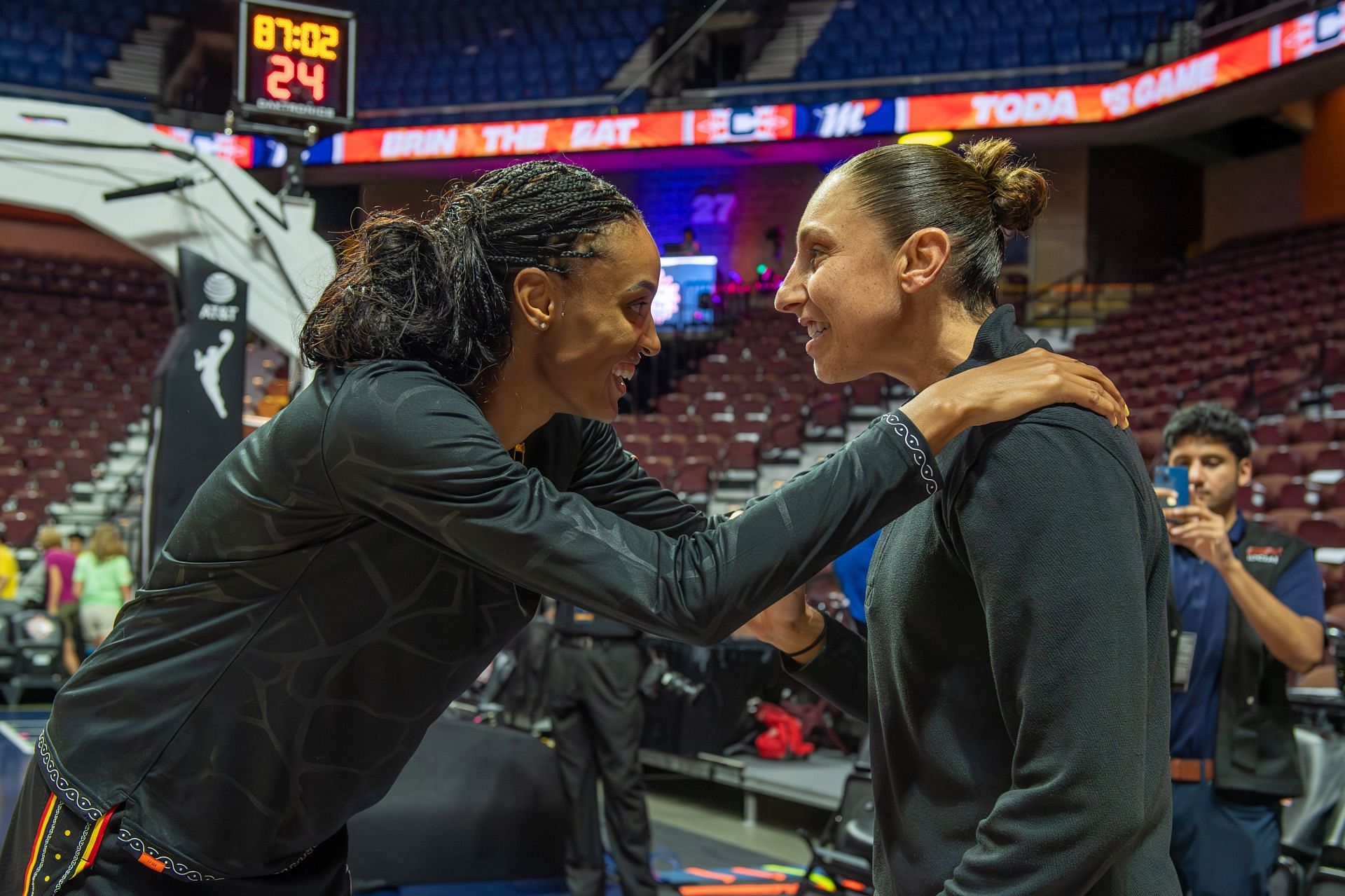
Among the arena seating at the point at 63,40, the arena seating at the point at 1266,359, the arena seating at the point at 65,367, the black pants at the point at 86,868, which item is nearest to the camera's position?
the black pants at the point at 86,868

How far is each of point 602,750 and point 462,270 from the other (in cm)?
418

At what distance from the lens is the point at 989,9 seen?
1772 cm

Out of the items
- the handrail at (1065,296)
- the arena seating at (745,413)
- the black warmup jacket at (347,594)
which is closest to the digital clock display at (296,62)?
the black warmup jacket at (347,594)

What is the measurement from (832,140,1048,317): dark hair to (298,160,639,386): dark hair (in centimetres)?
31

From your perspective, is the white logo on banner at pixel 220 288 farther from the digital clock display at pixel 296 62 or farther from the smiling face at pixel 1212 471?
the smiling face at pixel 1212 471

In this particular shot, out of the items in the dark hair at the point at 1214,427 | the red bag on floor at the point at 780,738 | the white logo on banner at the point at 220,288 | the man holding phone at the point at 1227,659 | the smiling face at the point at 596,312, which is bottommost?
the red bag on floor at the point at 780,738

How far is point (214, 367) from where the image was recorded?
5.57 m

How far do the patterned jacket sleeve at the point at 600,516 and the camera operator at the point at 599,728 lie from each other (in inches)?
156

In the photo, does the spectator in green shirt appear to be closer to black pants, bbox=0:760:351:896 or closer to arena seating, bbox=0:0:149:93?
black pants, bbox=0:760:351:896

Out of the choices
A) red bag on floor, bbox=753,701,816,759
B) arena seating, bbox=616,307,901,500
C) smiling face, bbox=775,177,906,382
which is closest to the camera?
smiling face, bbox=775,177,906,382

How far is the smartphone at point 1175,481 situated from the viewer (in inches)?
126

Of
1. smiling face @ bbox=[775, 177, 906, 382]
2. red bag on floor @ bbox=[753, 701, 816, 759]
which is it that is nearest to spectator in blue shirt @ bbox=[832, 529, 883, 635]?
red bag on floor @ bbox=[753, 701, 816, 759]

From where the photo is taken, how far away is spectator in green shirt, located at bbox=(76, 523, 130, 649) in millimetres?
9211

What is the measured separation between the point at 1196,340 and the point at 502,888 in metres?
10.8
